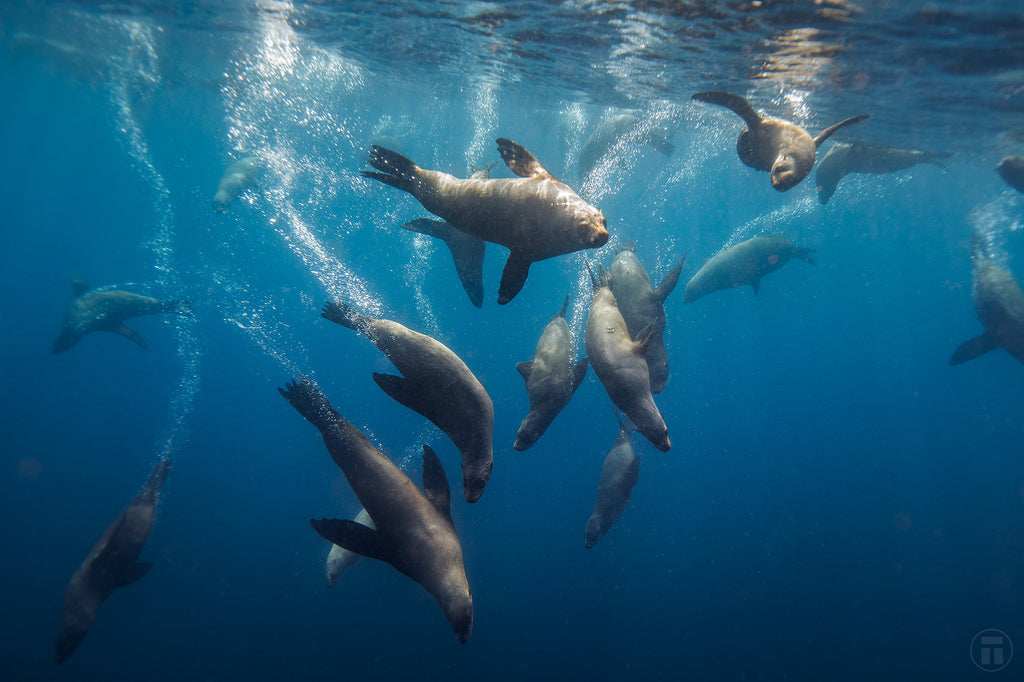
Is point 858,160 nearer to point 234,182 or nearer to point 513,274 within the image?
point 513,274

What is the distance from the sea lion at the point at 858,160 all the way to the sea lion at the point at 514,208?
1100 cm

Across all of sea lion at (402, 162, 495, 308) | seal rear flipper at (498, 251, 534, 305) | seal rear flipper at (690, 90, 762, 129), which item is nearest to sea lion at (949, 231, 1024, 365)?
seal rear flipper at (690, 90, 762, 129)

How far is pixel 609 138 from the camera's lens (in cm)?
1802

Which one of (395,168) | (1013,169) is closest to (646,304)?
(395,168)

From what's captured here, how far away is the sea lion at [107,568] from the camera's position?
21.2 feet

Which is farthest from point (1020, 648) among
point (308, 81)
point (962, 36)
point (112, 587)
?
point (308, 81)

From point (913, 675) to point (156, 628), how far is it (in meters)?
30.1

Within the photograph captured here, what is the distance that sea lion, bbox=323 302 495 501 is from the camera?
3.21 m

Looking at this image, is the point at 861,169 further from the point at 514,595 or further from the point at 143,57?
the point at 143,57

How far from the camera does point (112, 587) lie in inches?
273

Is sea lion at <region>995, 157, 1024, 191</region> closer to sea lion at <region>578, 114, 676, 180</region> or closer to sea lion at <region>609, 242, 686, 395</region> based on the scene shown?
sea lion at <region>609, 242, 686, 395</region>

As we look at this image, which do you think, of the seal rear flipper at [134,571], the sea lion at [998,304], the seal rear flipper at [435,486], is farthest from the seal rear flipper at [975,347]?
the seal rear flipper at [134,571]

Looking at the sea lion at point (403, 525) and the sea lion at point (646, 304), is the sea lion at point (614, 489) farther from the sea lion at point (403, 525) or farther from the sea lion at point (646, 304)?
the sea lion at point (403, 525)

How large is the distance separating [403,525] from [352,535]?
1.09ft
